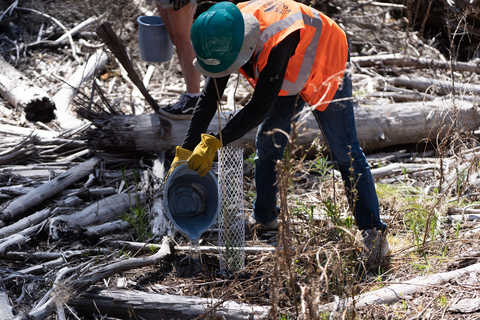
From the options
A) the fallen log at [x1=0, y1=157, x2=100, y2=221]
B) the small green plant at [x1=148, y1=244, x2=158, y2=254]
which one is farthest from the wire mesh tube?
the fallen log at [x1=0, y1=157, x2=100, y2=221]

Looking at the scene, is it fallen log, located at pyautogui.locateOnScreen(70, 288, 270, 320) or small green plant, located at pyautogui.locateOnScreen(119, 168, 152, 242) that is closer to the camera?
fallen log, located at pyautogui.locateOnScreen(70, 288, 270, 320)

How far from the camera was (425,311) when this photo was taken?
2275 mm

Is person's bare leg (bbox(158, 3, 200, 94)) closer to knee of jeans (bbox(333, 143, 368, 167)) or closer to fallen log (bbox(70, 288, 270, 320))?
knee of jeans (bbox(333, 143, 368, 167))

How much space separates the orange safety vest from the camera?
2.25 metres

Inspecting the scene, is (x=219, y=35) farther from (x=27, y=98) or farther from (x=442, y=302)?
(x=27, y=98)

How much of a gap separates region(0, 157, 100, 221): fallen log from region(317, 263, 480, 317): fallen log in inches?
93.4

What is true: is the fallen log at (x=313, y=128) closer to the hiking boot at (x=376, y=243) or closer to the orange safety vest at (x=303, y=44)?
the orange safety vest at (x=303, y=44)

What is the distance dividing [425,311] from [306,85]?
4.79 feet

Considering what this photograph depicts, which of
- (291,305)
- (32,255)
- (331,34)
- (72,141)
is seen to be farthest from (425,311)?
(72,141)

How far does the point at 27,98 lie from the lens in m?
4.67

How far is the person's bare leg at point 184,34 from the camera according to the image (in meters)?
3.86

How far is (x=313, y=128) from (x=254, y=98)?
1927mm

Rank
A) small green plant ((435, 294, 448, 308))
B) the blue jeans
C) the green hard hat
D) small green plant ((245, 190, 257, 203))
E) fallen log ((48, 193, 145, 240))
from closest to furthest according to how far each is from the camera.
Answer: the green hard hat < small green plant ((435, 294, 448, 308)) < the blue jeans < fallen log ((48, 193, 145, 240)) < small green plant ((245, 190, 257, 203))

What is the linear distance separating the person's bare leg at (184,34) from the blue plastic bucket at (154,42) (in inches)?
8.6
